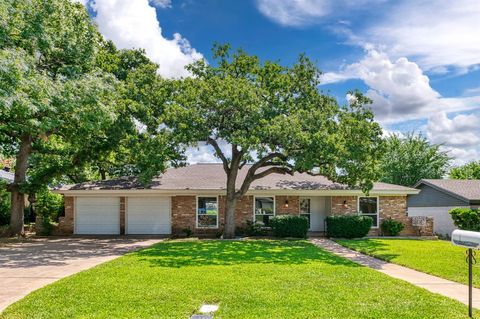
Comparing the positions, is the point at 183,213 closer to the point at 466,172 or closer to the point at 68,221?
the point at 68,221

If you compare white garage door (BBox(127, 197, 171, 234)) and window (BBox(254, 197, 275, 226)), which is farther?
white garage door (BBox(127, 197, 171, 234))

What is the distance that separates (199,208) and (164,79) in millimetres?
6804

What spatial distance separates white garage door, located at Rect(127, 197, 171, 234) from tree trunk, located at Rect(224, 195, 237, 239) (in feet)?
11.9

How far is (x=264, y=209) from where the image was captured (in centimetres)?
2188

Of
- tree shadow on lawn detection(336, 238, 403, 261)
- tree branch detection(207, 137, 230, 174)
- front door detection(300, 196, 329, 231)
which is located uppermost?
tree branch detection(207, 137, 230, 174)

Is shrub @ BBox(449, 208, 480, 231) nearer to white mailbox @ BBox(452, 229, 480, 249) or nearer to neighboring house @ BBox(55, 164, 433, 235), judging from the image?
neighboring house @ BBox(55, 164, 433, 235)

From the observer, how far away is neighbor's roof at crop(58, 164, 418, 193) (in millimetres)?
21312

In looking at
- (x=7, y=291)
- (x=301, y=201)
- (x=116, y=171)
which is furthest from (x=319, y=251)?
(x=116, y=171)

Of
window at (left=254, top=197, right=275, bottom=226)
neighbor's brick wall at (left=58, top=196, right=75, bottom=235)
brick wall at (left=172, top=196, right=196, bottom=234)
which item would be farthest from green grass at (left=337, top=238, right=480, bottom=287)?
neighbor's brick wall at (left=58, top=196, right=75, bottom=235)

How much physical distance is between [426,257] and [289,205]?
355 inches

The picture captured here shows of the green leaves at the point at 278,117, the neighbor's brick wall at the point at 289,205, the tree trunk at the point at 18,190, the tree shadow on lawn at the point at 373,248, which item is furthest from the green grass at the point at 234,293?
the tree trunk at the point at 18,190

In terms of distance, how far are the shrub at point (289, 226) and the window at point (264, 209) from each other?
1.33m

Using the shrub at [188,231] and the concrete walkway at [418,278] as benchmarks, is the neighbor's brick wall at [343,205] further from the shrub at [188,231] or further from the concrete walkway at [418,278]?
the shrub at [188,231]

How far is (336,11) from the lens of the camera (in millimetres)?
13500
